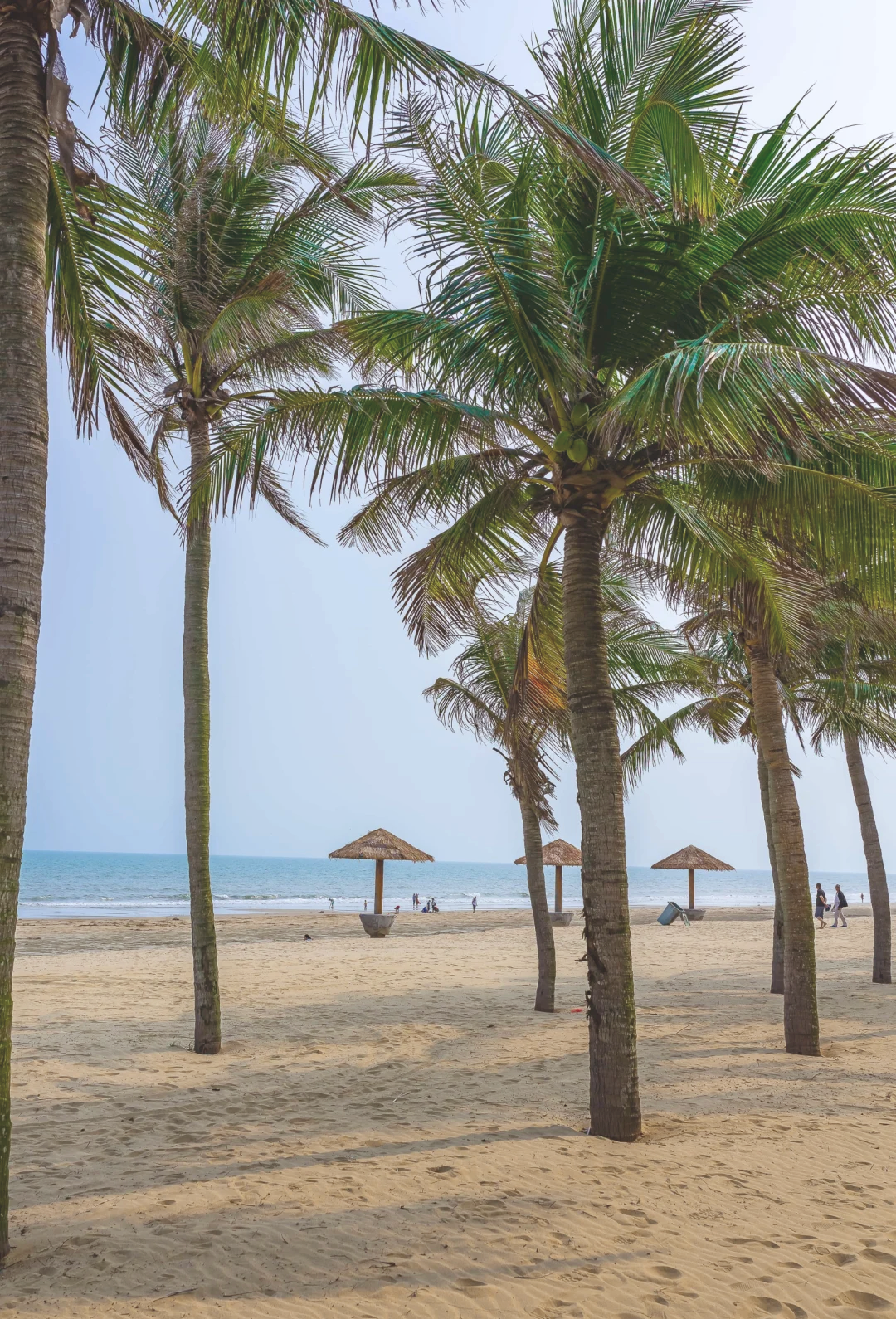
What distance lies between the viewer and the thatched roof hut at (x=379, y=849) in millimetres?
24016

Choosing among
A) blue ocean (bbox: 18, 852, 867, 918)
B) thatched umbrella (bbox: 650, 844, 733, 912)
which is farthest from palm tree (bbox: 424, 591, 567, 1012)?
blue ocean (bbox: 18, 852, 867, 918)

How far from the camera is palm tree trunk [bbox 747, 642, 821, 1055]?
8.37 meters

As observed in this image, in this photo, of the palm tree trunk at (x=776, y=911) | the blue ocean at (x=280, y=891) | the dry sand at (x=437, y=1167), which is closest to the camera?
the dry sand at (x=437, y=1167)

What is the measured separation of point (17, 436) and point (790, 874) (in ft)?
24.3

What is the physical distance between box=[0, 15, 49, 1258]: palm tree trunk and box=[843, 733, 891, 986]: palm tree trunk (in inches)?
484

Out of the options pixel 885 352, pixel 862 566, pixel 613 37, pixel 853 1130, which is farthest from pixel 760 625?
pixel 613 37

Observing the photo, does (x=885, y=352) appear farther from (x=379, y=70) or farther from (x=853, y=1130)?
(x=853, y=1130)

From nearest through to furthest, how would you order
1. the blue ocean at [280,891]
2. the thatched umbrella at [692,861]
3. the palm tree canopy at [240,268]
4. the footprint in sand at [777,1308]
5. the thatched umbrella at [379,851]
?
the footprint in sand at [777,1308] < the palm tree canopy at [240,268] < the thatched umbrella at [379,851] < the thatched umbrella at [692,861] < the blue ocean at [280,891]

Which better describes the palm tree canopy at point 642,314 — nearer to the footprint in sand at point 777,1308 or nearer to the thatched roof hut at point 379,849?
the footprint in sand at point 777,1308

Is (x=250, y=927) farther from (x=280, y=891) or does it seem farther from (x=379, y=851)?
(x=280, y=891)

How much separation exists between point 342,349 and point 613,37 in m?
3.25

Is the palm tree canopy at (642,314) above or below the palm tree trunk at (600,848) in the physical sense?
above

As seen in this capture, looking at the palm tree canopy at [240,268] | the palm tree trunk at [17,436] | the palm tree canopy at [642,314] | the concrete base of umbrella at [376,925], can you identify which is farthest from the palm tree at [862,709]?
the concrete base of umbrella at [376,925]

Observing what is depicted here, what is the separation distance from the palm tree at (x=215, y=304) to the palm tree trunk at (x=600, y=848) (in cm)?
276
